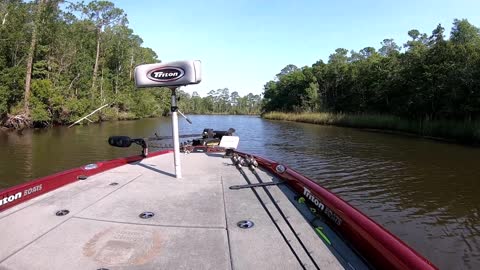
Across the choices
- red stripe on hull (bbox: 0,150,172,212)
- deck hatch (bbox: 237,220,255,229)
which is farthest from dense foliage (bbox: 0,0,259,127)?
deck hatch (bbox: 237,220,255,229)

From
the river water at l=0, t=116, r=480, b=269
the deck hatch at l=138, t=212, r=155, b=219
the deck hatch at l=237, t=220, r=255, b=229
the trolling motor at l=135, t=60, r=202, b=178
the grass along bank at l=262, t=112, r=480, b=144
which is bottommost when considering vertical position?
the river water at l=0, t=116, r=480, b=269

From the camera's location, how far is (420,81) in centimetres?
2861

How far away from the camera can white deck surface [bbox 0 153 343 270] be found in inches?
103

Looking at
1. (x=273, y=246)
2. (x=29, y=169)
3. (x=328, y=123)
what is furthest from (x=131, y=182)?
(x=328, y=123)

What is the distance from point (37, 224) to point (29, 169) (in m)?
9.86

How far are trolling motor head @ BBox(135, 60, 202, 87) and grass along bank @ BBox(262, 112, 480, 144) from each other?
66.3 ft

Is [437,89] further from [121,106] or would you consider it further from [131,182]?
[121,106]

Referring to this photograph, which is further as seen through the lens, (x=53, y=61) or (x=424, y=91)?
(x=53, y=61)

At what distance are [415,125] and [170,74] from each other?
26.2m

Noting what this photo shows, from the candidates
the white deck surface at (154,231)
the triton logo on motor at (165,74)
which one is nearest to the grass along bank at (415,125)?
the triton logo on motor at (165,74)

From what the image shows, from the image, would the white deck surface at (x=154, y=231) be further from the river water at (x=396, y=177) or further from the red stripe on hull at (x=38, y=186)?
the river water at (x=396, y=177)

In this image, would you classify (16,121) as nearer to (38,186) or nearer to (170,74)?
(38,186)

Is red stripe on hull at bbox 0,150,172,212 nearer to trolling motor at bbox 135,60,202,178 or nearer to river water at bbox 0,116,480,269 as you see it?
trolling motor at bbox 135,60,202,178

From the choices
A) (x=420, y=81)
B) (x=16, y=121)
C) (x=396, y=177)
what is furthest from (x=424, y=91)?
(x=16, y=121)
